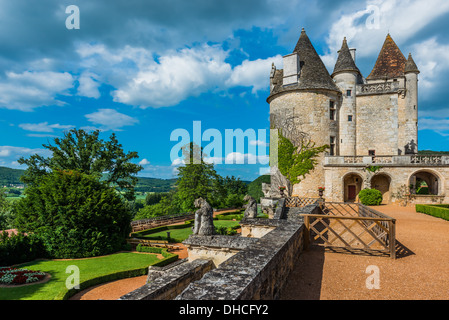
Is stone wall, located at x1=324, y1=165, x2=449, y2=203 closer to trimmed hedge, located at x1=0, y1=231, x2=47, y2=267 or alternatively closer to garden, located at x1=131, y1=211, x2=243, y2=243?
garden, located at x1=131, y1=211, x2=243, y2=243

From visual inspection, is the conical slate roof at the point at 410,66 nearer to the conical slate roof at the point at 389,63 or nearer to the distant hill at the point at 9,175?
the conical slate roof at the point at 389,63

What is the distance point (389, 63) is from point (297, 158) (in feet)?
56.6

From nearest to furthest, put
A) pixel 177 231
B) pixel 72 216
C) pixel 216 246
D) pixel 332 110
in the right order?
pixel 216 246, pixel 72 216, pixel 177 231, pixel 332 110

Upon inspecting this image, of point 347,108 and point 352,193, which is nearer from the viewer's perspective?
point 352,193

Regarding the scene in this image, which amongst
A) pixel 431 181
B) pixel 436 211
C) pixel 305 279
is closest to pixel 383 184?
pixel 431 181

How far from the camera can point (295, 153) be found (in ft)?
85.0

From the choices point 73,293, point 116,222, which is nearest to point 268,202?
point 116,222

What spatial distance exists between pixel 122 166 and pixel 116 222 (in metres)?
12.4

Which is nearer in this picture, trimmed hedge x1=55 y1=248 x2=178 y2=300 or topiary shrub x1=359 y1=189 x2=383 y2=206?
trimmed hedge x1=55 y1=248 x2=178 y2=300

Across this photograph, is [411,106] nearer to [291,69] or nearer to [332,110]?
[332,110]

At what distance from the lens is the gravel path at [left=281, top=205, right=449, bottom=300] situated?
14.2 feet

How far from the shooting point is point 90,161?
27781mm

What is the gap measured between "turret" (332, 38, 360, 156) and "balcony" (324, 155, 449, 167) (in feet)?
8.13

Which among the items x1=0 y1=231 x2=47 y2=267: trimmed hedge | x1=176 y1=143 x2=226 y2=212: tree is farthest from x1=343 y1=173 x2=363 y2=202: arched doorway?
x1=0 y1=231 x2=47 y2=267: trimmed hedge
